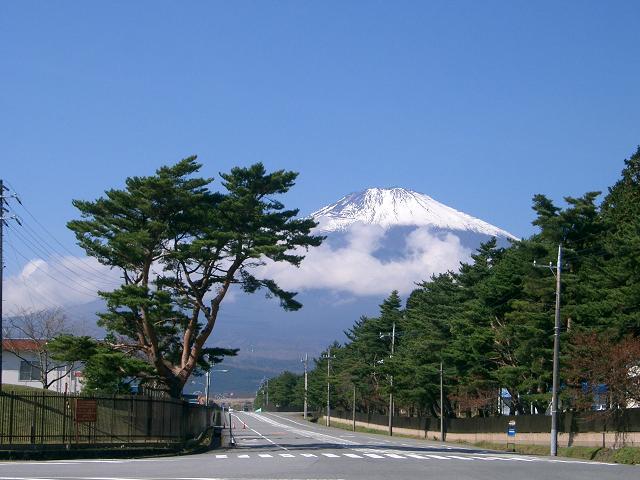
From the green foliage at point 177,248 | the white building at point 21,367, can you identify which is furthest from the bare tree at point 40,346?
the green foliage at point 177,248

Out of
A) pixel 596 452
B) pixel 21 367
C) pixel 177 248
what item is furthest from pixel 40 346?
pixel 596 452

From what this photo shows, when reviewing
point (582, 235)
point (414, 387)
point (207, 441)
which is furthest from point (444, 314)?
point (207, 441)

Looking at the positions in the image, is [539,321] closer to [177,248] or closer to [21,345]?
[177,248]

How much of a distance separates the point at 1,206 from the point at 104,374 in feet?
28.1

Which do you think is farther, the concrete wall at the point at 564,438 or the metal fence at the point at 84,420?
the concrete wall at the point at 564,438

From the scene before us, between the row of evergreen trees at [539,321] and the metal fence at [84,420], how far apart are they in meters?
19.2

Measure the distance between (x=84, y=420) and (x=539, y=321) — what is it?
25818mm

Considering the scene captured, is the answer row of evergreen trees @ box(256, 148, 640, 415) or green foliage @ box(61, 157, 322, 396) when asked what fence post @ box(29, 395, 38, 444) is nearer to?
green foliage @ box(61, 157, 322, 396)

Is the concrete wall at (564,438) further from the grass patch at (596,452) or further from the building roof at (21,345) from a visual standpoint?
the building roof at (21,345)

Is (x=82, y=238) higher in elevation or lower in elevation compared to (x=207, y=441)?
higher

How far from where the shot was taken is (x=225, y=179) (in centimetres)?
4581

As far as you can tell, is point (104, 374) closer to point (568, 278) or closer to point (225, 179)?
A: point (225, 179)

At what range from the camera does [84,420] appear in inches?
1330

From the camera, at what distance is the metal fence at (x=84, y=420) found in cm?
3281
